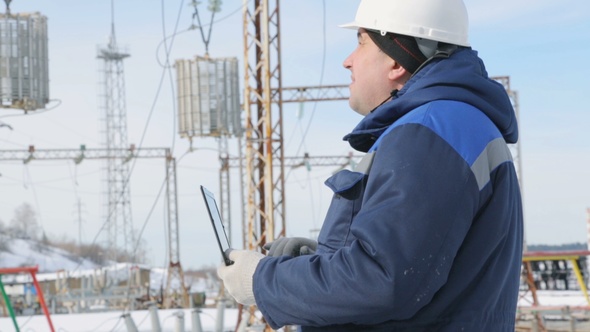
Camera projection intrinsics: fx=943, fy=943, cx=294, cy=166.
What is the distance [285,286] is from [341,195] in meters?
0.22

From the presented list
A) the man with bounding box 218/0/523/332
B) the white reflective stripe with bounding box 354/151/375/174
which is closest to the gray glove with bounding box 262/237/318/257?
the man with bounding box 218/0/523/332

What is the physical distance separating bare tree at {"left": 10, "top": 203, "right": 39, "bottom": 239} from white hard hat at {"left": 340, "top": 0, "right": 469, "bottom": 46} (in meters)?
106

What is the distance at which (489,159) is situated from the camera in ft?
6.26

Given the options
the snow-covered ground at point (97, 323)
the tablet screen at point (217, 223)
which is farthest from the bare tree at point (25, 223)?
the tablet screen at point (217, 223)

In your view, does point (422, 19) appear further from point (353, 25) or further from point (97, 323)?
point (97, 323)

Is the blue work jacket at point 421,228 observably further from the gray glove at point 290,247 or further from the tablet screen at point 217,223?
the tablet screen at point 217,223

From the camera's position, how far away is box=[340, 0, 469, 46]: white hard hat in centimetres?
209

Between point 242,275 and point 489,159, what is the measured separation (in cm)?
57

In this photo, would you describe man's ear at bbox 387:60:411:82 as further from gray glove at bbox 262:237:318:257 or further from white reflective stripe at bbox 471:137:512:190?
gray glove at bbox 262:237:318:257

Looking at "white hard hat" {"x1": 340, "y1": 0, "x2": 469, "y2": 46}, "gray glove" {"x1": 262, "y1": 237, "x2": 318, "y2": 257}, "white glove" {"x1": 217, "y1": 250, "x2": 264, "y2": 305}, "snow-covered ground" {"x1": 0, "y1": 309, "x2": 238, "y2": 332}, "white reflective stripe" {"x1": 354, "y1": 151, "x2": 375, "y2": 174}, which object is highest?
"white hard hat" {"x1": 340, "y1": 0, "x2": 469, "y2": 46}

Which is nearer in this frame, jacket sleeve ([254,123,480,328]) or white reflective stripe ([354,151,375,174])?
jacket sleeve ([254,123,480,328])

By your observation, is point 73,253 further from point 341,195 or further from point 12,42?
point 341,195

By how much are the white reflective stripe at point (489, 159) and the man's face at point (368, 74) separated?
0.31 meters

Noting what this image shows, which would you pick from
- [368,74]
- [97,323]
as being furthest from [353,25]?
[97,323]
